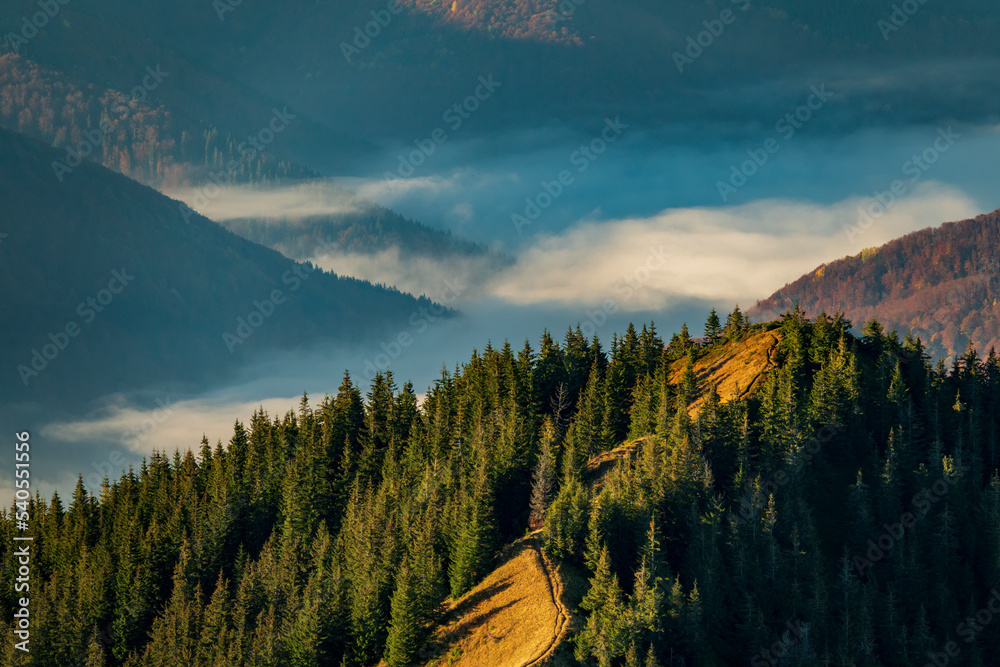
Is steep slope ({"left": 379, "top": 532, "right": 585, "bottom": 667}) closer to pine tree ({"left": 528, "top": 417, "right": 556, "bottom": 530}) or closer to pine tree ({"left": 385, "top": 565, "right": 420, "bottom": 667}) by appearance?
pine tree ({"left": 385, "top": 565, "right": 420, "bottom": 667})

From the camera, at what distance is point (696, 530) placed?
153000 millimetres

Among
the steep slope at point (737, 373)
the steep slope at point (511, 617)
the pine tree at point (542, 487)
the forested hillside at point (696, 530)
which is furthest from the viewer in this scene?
the steep slope at point (737, 373)

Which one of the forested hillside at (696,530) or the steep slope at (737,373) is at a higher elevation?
the steep slope at (737,373)

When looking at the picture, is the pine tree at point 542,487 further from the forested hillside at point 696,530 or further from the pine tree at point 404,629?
the pine tree at point 404,629

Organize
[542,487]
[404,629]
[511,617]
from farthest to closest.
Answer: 1. [542,487]
2. [404,629]
3. [511,617]

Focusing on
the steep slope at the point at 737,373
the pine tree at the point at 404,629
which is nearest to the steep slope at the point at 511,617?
the pine tree at the point at 404,629

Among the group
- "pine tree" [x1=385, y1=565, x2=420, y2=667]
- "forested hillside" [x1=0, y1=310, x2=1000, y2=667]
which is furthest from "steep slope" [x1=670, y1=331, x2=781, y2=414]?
"pine tree" [x1=385, y1=565, x2=420, y2=667]

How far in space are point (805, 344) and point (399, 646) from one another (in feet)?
278

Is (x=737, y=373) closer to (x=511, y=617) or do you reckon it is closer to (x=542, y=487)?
(x=542, y=487)

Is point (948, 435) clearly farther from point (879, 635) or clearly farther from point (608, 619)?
point (608, 619)

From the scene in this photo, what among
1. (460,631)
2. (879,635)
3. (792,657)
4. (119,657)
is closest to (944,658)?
(879,635)

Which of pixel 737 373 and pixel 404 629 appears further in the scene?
pixel 737 373

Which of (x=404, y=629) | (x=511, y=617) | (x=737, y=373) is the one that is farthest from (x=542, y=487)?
(x=737, y=373)

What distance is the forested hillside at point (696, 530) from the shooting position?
14750 centimetres
